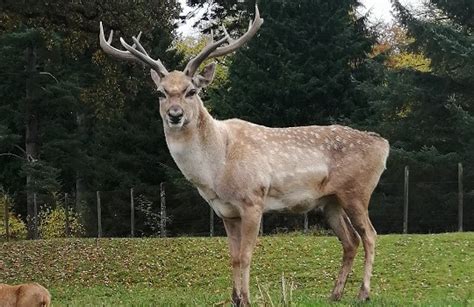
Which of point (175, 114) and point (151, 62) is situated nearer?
point (175, 114)

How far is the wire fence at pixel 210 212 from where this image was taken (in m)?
23.1

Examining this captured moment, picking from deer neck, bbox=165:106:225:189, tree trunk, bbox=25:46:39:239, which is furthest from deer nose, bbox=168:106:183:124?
tree trunk, bbox=25:46:39:239

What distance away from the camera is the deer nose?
268 inches

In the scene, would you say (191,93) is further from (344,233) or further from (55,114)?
(55,114)

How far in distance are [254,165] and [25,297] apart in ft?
8.78

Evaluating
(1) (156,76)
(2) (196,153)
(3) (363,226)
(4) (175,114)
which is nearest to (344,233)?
(3) (363,226)

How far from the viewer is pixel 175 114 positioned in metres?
6.80

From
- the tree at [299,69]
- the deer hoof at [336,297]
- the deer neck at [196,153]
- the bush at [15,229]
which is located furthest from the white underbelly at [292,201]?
the bush at [15,229]

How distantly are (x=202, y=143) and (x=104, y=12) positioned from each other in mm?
9272

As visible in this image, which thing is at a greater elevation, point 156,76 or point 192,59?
point 192,59

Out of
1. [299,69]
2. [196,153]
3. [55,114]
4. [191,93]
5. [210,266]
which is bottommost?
[210,266]

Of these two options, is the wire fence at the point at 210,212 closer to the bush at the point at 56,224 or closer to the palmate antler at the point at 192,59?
the bush at the point at 56,224

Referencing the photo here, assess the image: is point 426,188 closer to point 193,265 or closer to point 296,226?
point 296,226

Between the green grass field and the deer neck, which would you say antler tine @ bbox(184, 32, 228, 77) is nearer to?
the deer neck
